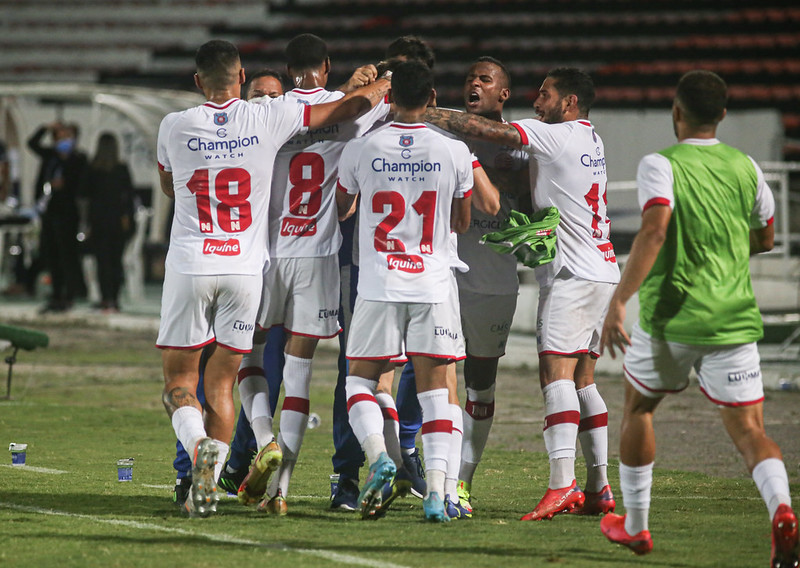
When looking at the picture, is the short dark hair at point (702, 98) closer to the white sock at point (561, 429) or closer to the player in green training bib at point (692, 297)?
the player in green training bib at point (692, 297)

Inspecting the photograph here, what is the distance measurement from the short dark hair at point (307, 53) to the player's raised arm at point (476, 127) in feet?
2.13

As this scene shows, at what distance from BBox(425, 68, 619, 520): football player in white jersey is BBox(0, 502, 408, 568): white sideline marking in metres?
1.46

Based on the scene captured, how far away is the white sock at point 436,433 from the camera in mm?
5410

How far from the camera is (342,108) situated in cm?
571

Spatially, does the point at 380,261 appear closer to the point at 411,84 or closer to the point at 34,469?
the point at 411,84

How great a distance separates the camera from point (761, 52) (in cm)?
2345

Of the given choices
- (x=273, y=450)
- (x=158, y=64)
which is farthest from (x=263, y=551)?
(x=158, y=64)

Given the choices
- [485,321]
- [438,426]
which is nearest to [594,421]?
[485,321]

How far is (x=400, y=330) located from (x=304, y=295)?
62cm

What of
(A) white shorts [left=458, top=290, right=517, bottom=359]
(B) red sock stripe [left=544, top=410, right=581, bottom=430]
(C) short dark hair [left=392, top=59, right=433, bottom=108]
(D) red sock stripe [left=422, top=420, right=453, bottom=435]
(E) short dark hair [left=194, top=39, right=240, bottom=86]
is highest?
(E) short dark hair [left=194, top=39, right=240, bottom=86]

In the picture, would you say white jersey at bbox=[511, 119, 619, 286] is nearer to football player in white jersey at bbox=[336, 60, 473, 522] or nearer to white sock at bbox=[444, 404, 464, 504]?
football player in white jersey at bbox=[336, 60, 473, 522]

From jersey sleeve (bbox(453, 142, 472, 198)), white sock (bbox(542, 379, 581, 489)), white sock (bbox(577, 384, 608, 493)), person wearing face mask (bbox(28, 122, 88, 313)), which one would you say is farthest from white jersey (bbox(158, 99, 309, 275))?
person wearing face mask (bbox(28, 122, 88, 313))

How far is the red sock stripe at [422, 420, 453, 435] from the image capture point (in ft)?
17.9

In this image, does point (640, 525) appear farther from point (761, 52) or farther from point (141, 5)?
point (141, 5)
